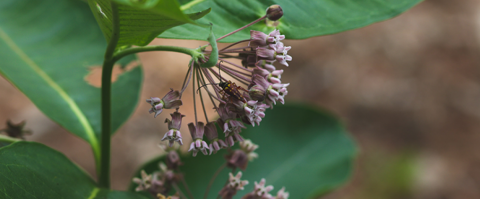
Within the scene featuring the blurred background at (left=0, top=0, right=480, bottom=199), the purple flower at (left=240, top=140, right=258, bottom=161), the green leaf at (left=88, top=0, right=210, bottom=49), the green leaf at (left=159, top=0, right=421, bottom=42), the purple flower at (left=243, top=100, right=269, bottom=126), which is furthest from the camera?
the blurred background at (left=0, top=0, right=480, bottom=199)

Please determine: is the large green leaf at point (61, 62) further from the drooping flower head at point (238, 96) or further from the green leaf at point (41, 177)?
the drooping flower head at point (238, 96)

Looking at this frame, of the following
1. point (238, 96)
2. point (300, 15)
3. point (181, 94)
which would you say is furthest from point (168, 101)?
point (300, 15)

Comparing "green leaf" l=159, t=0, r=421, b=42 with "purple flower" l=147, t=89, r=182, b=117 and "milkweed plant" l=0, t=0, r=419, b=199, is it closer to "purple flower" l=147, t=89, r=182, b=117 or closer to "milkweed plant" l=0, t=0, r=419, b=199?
"milkweed plant" l=0, t=0, r=419, b=199

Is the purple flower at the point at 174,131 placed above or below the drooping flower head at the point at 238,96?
below

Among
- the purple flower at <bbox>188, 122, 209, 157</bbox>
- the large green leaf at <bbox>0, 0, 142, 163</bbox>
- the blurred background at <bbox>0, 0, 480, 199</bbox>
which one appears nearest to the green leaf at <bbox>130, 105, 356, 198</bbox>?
the large green leaf at <bbox>0, 0, 142, 163</bbox>

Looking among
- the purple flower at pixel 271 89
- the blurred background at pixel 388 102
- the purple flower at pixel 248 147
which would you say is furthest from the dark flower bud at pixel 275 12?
the blurred background at pixel 388 102

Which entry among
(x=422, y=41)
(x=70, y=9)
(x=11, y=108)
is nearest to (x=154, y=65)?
(x=11, y=108)

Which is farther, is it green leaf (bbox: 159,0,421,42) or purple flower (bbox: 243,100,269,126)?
green leaf (bbox: 159,0,421,42)
